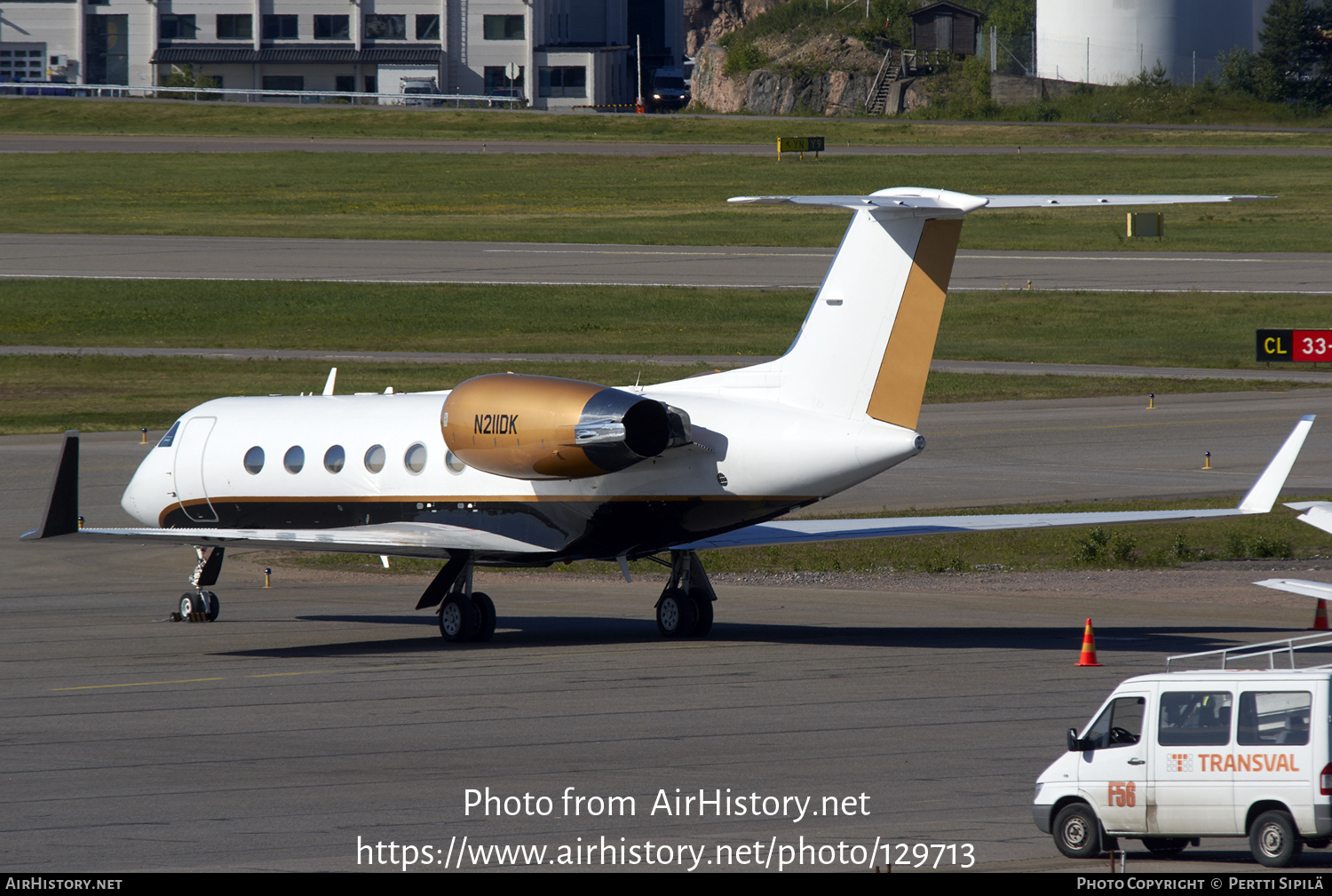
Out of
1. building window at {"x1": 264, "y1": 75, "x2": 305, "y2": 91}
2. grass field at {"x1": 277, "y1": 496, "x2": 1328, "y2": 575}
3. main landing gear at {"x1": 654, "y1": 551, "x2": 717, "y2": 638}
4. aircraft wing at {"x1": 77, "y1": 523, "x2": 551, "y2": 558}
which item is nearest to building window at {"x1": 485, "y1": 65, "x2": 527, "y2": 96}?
building window at {"x1": 264, "y1": 75, "x2": 305, "y2": 91}

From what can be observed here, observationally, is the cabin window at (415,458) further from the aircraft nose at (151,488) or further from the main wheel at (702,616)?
the aircraft nose at (151,488)

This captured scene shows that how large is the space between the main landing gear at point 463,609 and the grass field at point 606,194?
57826 millimetres

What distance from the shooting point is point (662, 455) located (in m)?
22.5

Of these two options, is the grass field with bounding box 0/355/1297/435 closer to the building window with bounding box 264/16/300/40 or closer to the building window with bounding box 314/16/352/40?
the building window with bounding box 314/16/352/40

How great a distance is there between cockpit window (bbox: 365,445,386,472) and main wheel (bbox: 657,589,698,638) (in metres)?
4.68

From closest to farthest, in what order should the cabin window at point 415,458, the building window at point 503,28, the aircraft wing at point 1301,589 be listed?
the aircraft wing at point 1301,589 → the cabin window at point 415,458 → the building window at point 503,28

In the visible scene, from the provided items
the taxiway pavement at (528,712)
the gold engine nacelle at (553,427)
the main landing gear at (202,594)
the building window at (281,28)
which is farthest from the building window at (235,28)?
the gold engine nacelle at (553,427)

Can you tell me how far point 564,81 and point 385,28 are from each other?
1795 centimetres

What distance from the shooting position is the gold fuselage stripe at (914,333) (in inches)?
869

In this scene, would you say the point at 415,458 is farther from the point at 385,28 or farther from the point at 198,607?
the point at 385,28

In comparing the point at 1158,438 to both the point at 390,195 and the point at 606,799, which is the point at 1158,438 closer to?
the point at 606,799

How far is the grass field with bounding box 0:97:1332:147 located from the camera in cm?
11644

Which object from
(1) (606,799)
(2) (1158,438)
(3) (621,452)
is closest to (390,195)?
(2) (1158,438)

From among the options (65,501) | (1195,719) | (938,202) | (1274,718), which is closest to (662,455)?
(938,202)
